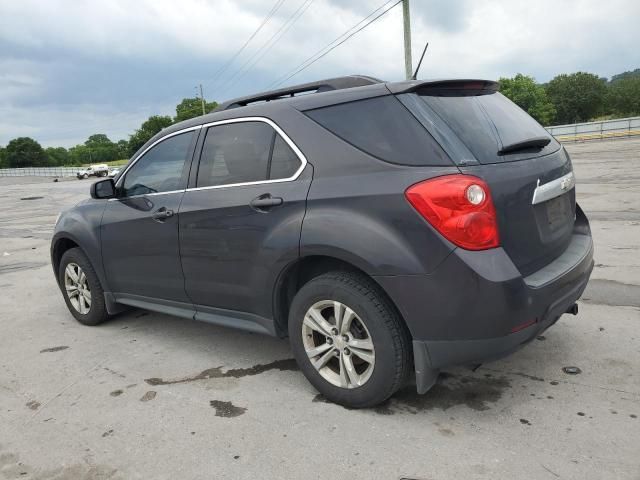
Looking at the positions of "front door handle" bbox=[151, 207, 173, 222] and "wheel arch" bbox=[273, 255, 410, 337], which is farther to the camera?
"front door handle" bbox=[151, 207, 173, 222]

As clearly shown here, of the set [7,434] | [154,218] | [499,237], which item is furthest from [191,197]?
[499,237]

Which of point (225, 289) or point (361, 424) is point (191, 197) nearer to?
point (225, 289)

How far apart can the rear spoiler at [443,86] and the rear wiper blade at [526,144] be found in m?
0.42

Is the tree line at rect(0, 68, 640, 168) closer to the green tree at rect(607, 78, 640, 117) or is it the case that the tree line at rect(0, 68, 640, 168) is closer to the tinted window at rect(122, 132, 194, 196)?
the green tree at rect(607, 78, 640, 117)

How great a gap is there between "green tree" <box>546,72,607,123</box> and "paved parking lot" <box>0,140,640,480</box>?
310 feet

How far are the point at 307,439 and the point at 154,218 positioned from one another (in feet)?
6.73

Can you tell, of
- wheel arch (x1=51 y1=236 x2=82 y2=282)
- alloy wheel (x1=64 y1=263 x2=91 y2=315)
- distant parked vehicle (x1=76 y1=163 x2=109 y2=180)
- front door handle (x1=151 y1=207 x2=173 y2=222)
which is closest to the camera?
front door handle (x1=151 y1=207 x2=173 y2=222)

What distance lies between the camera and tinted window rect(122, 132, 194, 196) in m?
3.85

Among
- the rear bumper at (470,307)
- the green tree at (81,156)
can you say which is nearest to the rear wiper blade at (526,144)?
the rear bumper at (470,307)

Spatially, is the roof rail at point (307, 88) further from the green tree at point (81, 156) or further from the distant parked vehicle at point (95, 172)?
the green tree at point (81, 156)

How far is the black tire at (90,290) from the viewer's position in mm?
4668

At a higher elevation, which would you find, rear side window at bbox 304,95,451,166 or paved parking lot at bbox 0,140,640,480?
rear side window at bbox 304,95,451,166

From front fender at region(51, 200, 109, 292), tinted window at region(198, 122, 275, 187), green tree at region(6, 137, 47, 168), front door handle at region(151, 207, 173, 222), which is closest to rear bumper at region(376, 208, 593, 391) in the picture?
tinted window at region(198, 122, 275, 187)

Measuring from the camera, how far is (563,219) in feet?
10.2
